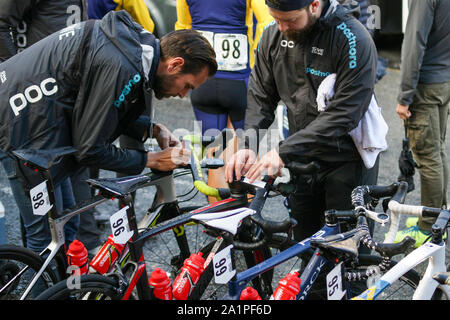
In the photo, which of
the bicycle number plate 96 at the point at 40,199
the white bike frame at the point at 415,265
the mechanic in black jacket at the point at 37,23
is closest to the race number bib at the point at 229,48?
the mechanic in black jacket at the point at 37,23

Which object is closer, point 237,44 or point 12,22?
point 12,22

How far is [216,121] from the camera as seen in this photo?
450cm

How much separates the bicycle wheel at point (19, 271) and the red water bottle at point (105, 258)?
26 cm

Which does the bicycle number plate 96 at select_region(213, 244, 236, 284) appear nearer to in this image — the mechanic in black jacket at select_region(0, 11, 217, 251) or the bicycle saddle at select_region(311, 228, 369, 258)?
the bicycle saddle at select_region(311, 228, 369, 258)

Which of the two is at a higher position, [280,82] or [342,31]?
[342,31]

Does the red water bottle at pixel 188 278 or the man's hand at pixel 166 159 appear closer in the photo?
the red water bottle at pixel 188 278

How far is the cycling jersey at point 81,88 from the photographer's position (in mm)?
2744

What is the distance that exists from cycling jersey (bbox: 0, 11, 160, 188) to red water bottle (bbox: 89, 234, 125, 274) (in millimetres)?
417

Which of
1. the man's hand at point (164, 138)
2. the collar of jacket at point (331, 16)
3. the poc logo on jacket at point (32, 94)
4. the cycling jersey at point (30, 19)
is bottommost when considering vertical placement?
the man's hand at point (164, 138)

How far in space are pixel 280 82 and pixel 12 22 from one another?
181cm

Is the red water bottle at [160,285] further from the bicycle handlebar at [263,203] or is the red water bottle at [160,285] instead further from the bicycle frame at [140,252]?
the bicycle handlebar at [263,203]

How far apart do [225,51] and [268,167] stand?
164 centimetres

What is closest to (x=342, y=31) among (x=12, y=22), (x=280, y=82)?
(x=280, y=82)
